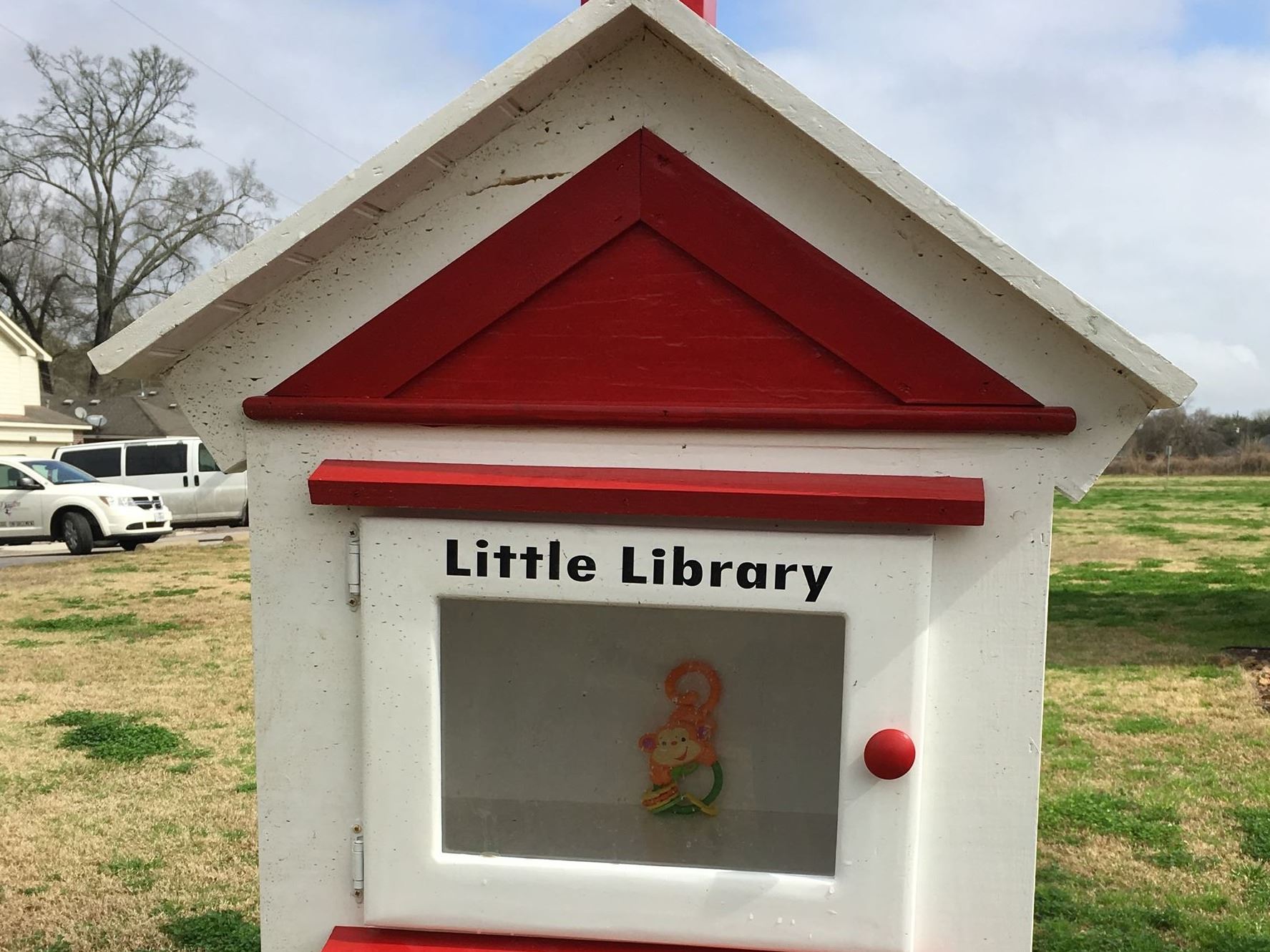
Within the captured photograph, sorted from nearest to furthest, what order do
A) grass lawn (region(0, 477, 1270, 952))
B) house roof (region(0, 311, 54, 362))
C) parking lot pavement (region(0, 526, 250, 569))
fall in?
grass lawn (region(0, 477, 1270, 952))
parking lot pavement (region(0, 526, 250, 569))
house roof (region(0, 311, 54, 362))

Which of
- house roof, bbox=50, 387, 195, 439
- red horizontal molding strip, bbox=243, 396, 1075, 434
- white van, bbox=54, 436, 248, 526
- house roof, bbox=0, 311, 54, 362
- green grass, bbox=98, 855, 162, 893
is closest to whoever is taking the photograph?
red horizontal molding strip, bbox=243, 396, 1075, 434

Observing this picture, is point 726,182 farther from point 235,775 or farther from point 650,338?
point 235,775

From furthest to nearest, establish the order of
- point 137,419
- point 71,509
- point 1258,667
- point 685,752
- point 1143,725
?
point 137,419 < point 71,509 < point 1258,667 < point 1143,725 < point 685,752

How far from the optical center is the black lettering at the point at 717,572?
193 cm

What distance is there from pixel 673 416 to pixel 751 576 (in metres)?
0.33

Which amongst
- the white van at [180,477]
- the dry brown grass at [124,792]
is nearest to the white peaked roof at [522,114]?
the dry brown grass at [124,792]

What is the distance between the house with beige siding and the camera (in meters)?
26.5

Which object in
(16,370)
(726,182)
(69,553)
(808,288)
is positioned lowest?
(69,553)

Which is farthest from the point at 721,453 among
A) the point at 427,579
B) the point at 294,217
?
the point at 294,217

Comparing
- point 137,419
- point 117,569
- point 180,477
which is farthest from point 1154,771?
point 137,419

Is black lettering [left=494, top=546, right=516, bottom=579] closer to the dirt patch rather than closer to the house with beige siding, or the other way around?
the dirt patch

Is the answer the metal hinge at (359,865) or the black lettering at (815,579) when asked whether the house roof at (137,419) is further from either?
the black lettering at (815,579)

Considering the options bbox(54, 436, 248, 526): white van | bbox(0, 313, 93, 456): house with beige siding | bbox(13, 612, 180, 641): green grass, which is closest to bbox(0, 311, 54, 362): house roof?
bbox(0, 313, 93, 456): house with beige siding

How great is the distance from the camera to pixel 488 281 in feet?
6.63
